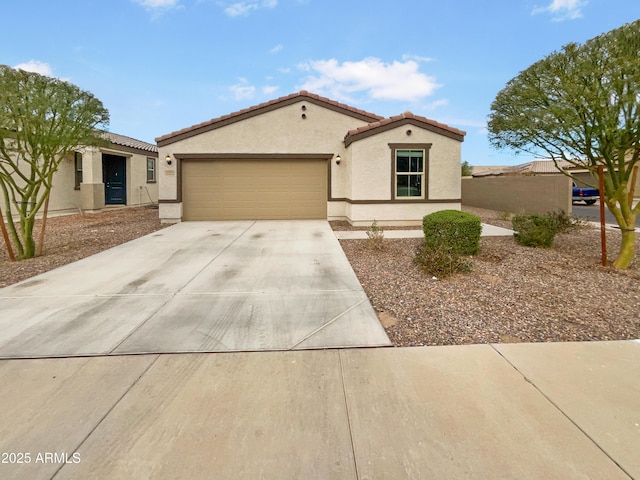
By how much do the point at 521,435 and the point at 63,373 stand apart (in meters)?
3.73

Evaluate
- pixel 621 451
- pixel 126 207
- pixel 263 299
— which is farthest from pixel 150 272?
pixel 126 207

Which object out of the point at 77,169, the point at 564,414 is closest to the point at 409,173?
the point at 564,414

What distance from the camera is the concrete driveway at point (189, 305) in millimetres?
3988

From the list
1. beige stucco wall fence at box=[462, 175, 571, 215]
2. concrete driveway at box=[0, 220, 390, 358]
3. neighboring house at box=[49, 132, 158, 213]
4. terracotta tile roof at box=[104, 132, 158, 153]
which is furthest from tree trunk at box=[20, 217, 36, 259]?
beige stucco wall fence at box=[462, 175, 571, 215]

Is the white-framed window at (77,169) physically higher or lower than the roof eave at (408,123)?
lower

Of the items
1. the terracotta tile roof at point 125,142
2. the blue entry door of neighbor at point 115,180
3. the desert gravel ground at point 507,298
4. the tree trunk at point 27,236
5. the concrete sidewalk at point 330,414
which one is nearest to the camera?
the concrete sidewalk at point 330,414

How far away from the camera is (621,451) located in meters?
2.42

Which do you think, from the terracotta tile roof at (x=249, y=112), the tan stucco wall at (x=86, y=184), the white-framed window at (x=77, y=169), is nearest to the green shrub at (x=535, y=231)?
the terracotta tile roof at (x=249, y=112)

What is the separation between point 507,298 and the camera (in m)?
5.32

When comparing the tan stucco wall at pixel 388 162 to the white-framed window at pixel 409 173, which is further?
the white-framed window at pixel 409 173

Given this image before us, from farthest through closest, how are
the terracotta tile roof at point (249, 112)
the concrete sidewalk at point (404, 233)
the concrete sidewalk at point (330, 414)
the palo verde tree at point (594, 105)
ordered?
the terracotta tile roof at point (249, 112), the concrete sidewalk at point (404, 233), the palo verde tree at point (594, 105), the concrete sidewalk at point (330, 414)

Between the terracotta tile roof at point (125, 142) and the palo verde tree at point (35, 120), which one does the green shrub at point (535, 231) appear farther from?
the terracotta tile roof at point (125, 142)

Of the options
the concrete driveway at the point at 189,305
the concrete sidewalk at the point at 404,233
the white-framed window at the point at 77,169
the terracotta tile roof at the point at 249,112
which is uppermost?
the terracotta tile roof at the point at 249,112

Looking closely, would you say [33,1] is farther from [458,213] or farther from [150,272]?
[458,213]
